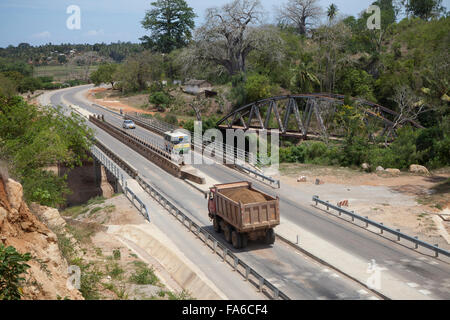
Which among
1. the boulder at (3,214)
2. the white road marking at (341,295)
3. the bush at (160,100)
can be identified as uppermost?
the bush at (160,100)

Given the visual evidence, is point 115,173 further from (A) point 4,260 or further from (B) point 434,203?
(A) point 4,260

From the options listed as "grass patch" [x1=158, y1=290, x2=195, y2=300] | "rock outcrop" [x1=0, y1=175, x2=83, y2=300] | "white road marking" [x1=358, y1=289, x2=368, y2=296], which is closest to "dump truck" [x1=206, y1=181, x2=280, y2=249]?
"grass patch" [x1=158, y1=290, x2=195, y2=300]

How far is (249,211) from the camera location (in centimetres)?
1911

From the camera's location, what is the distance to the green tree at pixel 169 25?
117125 mm

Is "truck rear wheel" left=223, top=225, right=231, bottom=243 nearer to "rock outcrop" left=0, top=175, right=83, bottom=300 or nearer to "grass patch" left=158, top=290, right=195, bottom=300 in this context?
"grass patch" left=158, top=290, right=195, bottom=300

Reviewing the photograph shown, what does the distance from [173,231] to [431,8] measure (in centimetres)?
9964

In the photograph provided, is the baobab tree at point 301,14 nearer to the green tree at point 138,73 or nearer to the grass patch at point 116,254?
the green tree at point 138,73

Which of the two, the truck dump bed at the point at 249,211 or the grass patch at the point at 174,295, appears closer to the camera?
the grass patch at the point at 174,295

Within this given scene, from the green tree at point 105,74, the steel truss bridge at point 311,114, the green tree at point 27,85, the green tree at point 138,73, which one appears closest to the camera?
the steel truss bridge at point 311,114

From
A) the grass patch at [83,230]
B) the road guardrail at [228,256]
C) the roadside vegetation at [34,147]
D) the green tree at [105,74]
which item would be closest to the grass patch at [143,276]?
the road guardrail at [228,256]

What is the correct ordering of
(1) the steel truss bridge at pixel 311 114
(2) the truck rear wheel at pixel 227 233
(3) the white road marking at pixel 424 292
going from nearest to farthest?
1. (3) the white road marking at pixel 424 292
2. (2) the truck rear wheel at pixel 227 233
3. (1) the steel truss bridge at pixel 311 114

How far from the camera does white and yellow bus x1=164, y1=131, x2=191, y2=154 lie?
40.5 metres

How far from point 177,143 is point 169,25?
285 ft

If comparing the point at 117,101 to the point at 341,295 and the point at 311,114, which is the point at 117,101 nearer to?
the point at 311,114
